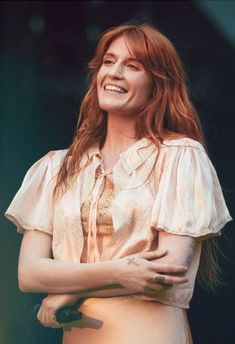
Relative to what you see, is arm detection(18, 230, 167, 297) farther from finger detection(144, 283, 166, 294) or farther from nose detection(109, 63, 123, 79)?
nose detection(109, 63, 123, 79)

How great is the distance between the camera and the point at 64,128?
4340 millimetres

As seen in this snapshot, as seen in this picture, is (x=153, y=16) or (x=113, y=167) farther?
(x=153, y=16)

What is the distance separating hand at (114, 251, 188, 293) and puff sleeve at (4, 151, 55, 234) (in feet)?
1.14

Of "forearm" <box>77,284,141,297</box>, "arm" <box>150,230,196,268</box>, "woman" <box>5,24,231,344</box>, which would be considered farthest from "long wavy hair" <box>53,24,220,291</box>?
"forearm" <box>77,284,141,297</box>

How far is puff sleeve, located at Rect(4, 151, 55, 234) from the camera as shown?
365cm

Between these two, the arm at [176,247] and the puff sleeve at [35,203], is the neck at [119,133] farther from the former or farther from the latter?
the arm at [176,247]

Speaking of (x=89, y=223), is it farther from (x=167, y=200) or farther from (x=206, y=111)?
(x=206, y=111)

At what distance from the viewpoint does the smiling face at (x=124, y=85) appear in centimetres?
368

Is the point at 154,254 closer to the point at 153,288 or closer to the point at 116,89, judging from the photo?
the point at 153,288

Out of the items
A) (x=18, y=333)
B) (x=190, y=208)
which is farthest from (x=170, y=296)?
(x=18, y=333)

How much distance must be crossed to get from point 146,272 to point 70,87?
116 cm

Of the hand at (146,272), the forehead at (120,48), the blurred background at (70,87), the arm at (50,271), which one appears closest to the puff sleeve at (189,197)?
the hand at (146,272)

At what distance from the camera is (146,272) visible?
11.1 feet

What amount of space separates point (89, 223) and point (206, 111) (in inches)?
34.7
